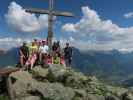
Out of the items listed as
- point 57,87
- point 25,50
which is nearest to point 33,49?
point 25,50

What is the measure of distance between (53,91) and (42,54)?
→ 8443 mm

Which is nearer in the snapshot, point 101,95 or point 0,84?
point 0,84

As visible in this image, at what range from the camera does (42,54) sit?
109 feet

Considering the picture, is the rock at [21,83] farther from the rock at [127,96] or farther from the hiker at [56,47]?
the rock at [127,96]

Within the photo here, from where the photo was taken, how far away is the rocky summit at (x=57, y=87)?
82.8 feet

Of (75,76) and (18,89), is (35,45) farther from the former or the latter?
(18,89)

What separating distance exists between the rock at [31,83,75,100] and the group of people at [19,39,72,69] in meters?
5.69

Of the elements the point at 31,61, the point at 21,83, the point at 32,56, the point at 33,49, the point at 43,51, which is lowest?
the point at 21,83

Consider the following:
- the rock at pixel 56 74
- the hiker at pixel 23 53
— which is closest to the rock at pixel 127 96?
the rock at pixel 56 74

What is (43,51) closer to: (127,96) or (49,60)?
Answer: (49,60)

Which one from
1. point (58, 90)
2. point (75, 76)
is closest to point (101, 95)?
point (75, 76)

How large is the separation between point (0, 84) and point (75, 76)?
7.43 m

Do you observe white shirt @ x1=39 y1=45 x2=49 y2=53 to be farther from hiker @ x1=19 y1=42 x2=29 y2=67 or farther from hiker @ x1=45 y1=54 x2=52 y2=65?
hiker @ x1=19 y1=42 x2=29 y2=67

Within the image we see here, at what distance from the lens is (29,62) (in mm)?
31938
